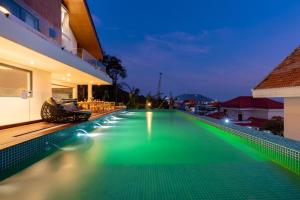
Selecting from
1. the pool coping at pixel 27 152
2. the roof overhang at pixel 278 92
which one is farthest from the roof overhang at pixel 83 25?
the pool coping at pixel 27 152

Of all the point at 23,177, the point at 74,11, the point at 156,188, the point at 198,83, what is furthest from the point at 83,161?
the point at 198,83

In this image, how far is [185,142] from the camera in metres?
7.96

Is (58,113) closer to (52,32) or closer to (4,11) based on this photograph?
(52,32)

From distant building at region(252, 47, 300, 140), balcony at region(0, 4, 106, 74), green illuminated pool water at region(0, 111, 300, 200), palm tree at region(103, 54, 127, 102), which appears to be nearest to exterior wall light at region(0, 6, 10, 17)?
balcony at region(0, 4, 106, 74)

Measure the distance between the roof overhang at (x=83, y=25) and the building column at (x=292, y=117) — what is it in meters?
13.1

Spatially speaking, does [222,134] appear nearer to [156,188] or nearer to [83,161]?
[83,161]

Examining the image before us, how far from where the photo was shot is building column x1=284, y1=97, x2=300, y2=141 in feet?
27.2

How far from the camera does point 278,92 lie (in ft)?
28.3

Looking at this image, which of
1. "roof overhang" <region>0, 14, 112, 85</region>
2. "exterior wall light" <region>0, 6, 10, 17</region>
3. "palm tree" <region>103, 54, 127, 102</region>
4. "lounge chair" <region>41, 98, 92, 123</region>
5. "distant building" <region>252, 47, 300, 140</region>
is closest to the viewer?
"exterior wall light" <region>0, 6, 10, 17</region>

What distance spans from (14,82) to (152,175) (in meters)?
6.57

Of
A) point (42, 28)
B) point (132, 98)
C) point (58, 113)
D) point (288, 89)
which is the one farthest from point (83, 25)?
point (288, 89)

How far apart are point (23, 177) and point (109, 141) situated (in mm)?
3580

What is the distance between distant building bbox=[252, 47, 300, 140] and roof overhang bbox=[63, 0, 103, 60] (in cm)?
1184

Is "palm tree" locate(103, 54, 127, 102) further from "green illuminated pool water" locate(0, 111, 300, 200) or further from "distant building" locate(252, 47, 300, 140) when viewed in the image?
"green illuminated pool water" locate(0, 111, 300, 200)
